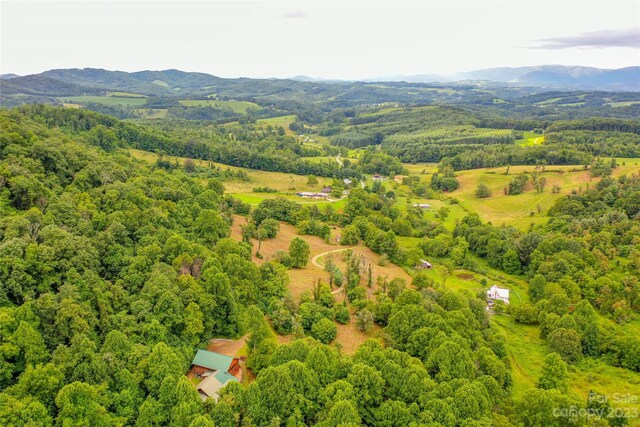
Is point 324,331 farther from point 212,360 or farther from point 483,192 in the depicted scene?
point 483,192

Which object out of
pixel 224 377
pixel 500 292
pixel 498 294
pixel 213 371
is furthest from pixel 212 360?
pixel 500 292

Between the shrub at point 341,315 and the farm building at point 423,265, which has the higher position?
the shrub at point 341,315

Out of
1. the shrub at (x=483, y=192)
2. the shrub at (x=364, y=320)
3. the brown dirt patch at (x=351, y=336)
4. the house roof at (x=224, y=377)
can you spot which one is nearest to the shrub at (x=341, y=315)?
the brown dirt patch at (x=351, y=336)

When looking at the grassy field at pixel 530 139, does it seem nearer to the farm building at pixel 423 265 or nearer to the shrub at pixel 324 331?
the farm building at pixel 423 265

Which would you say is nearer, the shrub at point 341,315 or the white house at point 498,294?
the shrub at point 341,315

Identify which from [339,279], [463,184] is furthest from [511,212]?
[339,279]

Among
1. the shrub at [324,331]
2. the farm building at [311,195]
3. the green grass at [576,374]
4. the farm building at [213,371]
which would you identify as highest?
the farm building at [213,371]
